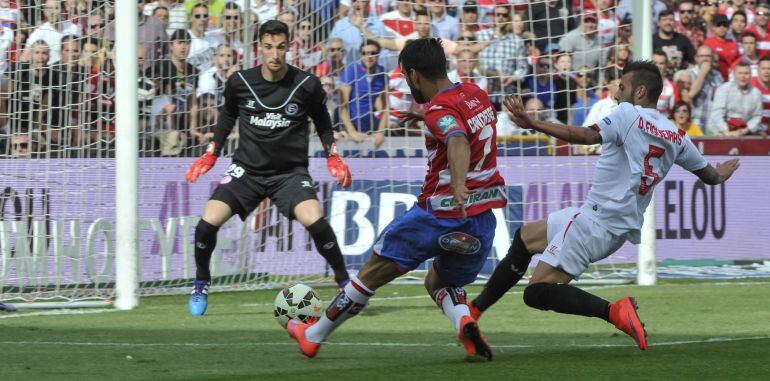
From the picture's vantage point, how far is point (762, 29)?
→ 1753 centimetres

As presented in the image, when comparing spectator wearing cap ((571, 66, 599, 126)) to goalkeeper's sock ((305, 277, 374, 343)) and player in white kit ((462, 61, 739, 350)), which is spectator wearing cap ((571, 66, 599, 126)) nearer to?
player in white kit ((462, 61, 739, 350))

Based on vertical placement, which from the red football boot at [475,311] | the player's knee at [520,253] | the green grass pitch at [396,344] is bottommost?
the green grass pitch at [396,344]

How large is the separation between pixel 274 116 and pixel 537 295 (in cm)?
353

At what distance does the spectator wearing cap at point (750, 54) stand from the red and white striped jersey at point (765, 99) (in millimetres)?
144

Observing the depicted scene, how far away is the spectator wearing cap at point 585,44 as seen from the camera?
1272 centimetres

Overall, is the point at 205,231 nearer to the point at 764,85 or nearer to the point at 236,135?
the point at 236,135

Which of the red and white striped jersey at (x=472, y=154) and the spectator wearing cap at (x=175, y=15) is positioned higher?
the spectator wearing cap at (x=175, y=15)

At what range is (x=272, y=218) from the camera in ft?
42.5

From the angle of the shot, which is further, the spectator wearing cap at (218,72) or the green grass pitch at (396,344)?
the spectator wearing cap at (218,72)

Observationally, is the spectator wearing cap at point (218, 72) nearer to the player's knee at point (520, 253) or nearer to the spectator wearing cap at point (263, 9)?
the spectator wearing cap at point (263, 9)

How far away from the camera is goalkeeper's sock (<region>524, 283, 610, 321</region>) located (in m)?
6.96

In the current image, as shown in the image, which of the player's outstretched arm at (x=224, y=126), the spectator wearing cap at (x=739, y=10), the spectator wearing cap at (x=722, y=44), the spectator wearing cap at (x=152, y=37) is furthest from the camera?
the spectator wearing cap at (x=739, y=10)

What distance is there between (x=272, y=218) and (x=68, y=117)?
2.49 meters

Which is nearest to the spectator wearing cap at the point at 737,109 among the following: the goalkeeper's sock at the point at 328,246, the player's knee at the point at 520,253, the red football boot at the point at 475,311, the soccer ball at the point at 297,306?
the goalkeeper's sock at the point at 328,246
